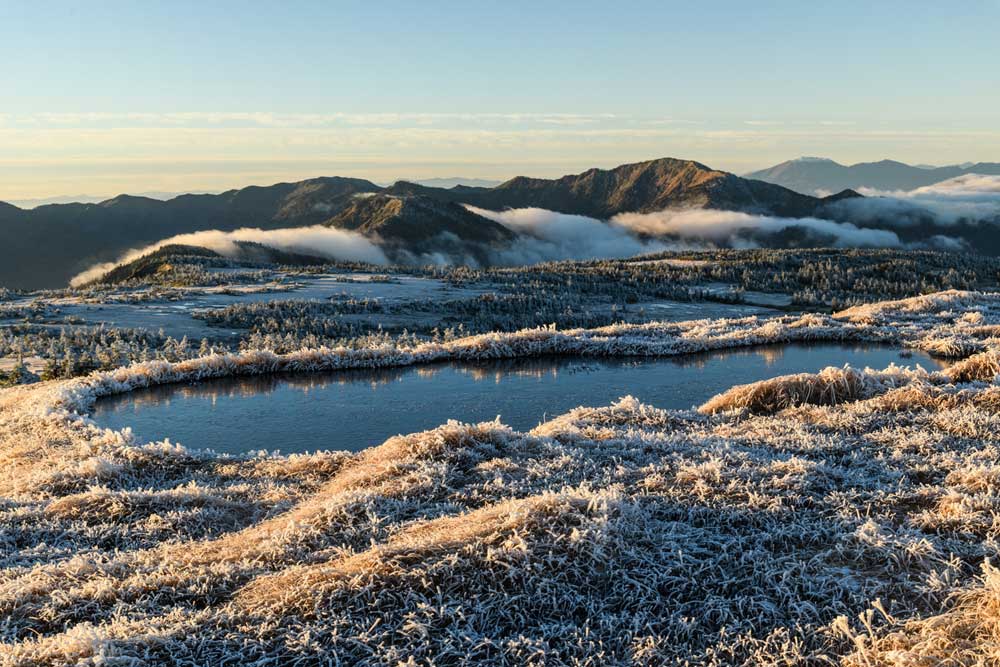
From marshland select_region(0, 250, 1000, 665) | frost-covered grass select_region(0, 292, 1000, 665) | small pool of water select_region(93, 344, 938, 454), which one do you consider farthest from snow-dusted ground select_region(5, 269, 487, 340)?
frost-covered grass select_region(0, 292, 1000, 665)

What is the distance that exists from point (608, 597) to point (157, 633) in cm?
551

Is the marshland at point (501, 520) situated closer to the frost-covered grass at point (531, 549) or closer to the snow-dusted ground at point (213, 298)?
the frost-covered grass at point (531, 549)

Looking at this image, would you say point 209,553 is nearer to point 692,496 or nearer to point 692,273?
point 692,496

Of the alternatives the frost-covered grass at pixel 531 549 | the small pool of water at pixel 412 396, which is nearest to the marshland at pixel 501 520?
the frost-covered grass at pixel 531 549

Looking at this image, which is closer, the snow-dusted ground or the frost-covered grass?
the frost-covered grass

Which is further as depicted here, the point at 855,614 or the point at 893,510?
the point at 893,510

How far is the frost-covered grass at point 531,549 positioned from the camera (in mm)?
7977

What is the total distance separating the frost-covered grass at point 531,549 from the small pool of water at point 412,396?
4402 mm

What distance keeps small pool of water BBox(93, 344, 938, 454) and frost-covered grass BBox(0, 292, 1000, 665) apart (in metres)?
4.40

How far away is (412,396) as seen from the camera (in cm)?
2736

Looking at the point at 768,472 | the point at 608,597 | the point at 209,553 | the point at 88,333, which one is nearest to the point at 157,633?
the point at 209,553

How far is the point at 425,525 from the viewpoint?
36.6 feet

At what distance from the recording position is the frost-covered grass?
7.98m

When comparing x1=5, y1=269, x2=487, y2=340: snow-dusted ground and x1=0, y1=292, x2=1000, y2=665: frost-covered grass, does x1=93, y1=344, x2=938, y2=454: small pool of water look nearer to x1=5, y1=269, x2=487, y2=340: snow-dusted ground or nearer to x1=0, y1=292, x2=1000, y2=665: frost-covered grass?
x1=0, y1=292, x2=1000, y2=665: frost-covered grass
